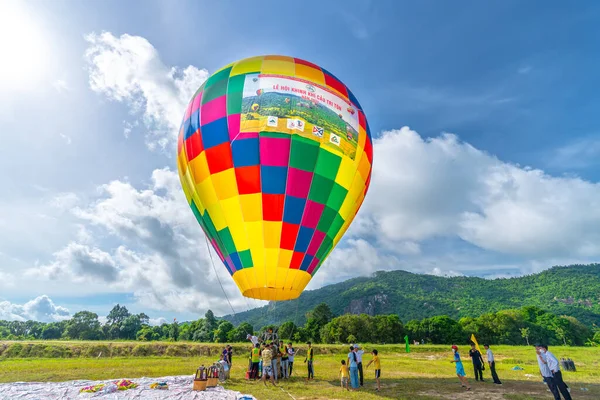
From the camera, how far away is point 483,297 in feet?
536

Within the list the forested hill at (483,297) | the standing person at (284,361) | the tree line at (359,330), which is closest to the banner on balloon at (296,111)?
the standing person at (284,361)

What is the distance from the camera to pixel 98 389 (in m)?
12.2

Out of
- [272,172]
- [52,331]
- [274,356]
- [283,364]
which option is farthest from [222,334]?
[272,172]

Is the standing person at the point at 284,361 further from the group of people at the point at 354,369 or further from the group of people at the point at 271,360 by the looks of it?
the group of people at the point at 354,369

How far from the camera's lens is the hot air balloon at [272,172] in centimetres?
1361

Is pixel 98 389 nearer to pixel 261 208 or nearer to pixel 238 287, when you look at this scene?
pixel 238 287

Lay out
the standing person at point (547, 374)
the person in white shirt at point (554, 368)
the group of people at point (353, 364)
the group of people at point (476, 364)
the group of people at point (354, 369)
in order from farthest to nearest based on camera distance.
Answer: the group of people at point (476, 364)
the group of people at point (354, 369)
the group of people at point (353, 364)
the standing person at point (547, 374)
the person in white shirt at point (554, 368)

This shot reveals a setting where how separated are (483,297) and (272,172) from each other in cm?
18134

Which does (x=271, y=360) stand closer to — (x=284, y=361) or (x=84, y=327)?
(x=284, y=361)

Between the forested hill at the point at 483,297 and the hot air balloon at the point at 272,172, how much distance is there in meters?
111

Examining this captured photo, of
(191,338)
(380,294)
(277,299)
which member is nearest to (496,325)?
(191,338)


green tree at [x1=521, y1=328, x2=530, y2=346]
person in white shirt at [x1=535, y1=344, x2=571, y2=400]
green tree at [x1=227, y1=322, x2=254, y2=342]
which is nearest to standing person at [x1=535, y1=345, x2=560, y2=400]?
person in white shirt at [x1=535, y1=344, x2=571, y2=400]

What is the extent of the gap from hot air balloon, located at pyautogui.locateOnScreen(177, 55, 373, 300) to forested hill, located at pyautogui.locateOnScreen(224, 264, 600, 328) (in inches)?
4368

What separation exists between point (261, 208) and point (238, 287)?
11.8ft
